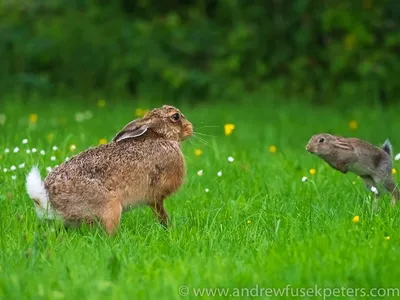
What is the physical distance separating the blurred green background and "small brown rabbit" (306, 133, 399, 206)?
310 inches

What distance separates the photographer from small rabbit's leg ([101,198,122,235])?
6.36 meters

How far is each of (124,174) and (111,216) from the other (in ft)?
1.26

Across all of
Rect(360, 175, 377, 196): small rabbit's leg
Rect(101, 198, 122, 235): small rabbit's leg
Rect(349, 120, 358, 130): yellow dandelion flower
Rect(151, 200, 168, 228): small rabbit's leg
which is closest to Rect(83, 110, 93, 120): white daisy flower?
Rect(349, 120, 358, 130): yellow dandelion flower

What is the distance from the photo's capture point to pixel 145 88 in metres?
15.9

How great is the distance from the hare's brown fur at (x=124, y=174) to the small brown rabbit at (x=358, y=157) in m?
1.05

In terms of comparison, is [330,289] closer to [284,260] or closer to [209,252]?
[284,260]

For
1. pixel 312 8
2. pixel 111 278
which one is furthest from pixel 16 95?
pixel 111 278

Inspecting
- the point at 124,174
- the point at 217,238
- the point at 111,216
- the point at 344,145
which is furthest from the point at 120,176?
the point at 344,145

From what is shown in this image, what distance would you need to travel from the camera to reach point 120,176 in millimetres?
6609

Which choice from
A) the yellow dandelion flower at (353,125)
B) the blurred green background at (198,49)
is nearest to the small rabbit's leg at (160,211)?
the yellow dandelion flower at (353,125)

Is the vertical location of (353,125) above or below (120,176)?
below

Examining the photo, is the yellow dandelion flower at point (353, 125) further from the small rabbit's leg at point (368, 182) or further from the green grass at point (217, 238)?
the small rabbit's leg at point (368, 182)

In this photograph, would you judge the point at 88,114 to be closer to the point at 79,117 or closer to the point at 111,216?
the point at 79,117

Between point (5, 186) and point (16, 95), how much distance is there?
785 centimetres
